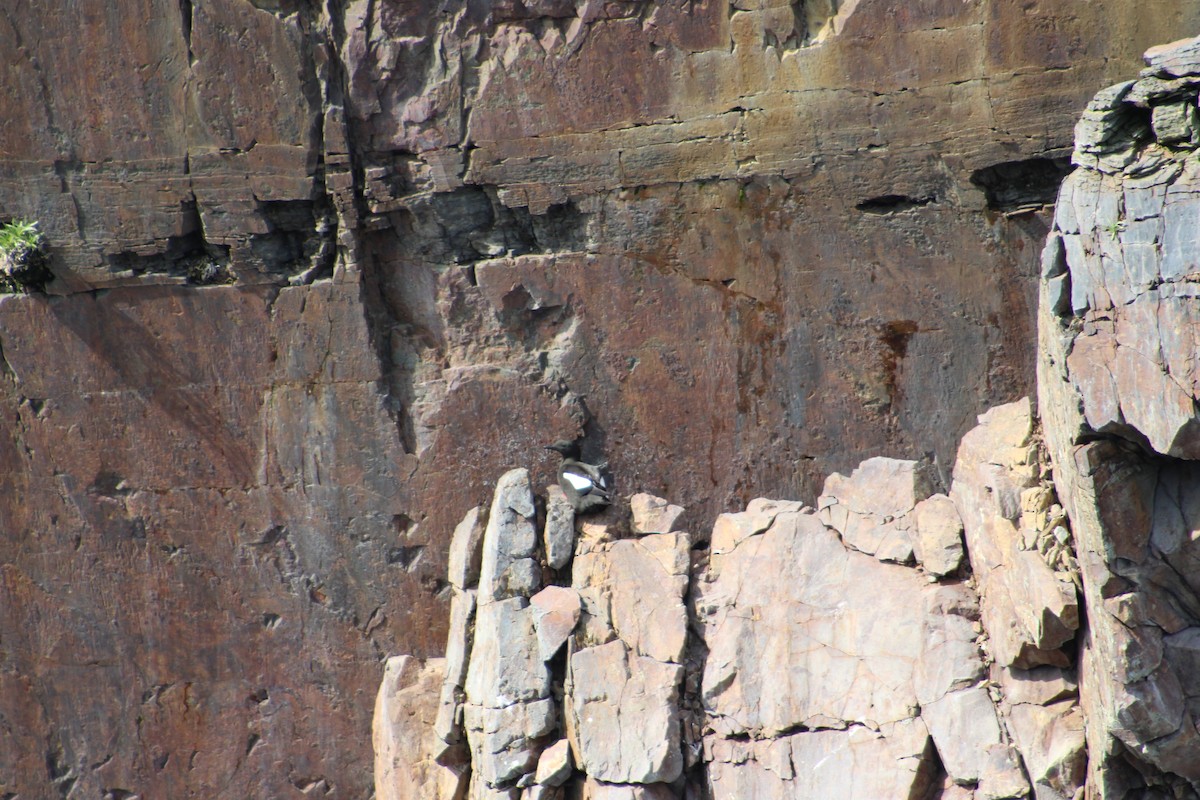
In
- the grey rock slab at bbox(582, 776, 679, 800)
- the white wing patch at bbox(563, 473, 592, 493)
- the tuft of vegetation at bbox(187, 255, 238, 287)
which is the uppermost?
the tuft of vegetation at bbox(187, 255, 238, 287)

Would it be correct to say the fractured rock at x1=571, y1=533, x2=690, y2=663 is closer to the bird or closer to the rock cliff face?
the rock cliff face

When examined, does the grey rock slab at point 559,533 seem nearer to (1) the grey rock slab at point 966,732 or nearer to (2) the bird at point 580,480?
(2) the bird at point 580,480

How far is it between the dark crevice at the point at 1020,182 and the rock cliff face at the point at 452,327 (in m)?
0.02

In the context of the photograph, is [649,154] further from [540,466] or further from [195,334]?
[195,334]

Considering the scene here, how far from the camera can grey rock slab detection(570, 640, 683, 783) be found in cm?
480

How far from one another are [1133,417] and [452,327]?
3.39m

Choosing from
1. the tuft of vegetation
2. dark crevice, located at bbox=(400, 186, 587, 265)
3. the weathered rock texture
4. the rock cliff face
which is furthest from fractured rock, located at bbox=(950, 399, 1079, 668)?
the tuft of vegetation

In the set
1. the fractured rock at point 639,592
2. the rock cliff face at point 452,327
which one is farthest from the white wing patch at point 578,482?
the fractured rock at point 639,592

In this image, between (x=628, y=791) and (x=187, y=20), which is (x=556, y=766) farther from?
(x=187, y=20)

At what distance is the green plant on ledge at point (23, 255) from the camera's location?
234 inches

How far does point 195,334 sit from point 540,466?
189cm

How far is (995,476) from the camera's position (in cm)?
460

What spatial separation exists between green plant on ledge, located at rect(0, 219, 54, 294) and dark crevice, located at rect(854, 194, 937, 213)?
13.3 feet

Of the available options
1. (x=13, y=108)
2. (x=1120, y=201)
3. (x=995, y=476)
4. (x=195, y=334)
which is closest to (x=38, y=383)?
(x=195, y=334)
